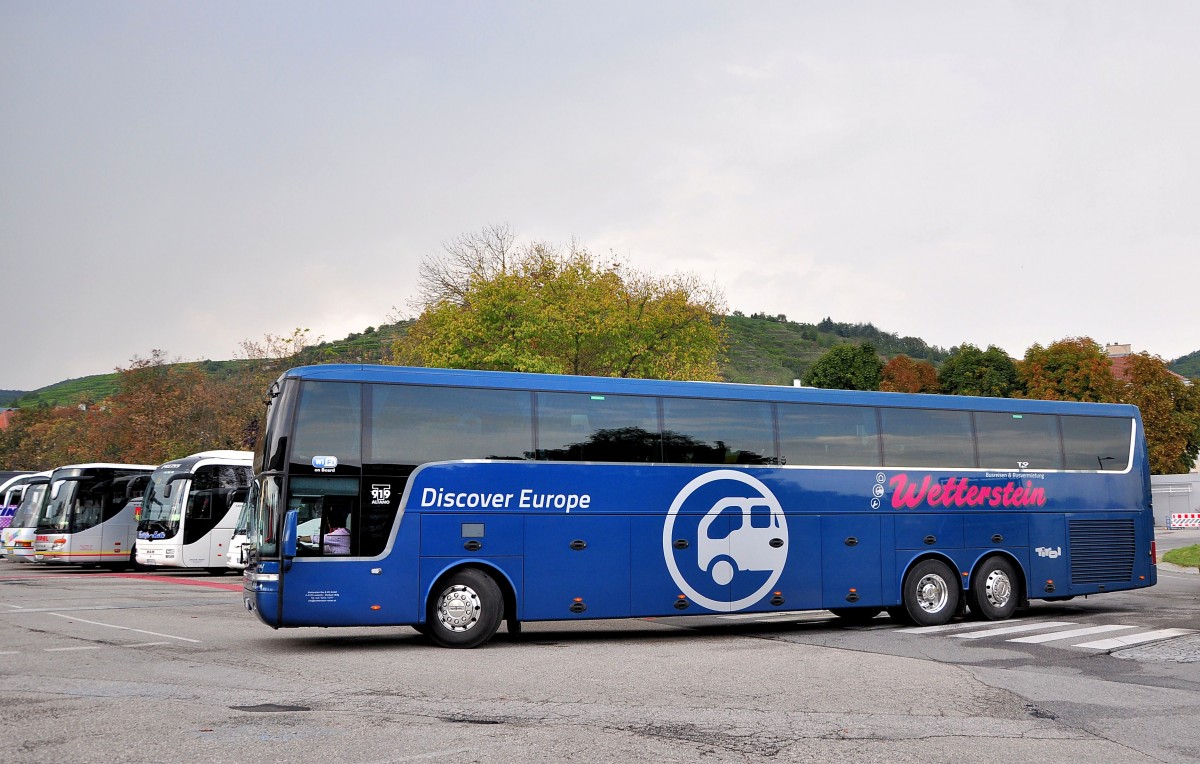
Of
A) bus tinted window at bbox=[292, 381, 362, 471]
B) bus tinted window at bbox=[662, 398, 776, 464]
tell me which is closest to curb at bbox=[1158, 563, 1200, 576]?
bus tinted window at bbox=[662, 398, 776, 464]

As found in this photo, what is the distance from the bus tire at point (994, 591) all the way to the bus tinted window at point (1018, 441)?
1634 mm

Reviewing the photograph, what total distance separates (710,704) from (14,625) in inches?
446

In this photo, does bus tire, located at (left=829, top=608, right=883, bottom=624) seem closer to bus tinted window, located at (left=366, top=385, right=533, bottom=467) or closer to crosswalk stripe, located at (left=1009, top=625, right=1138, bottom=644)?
crosswalk stripe, located at (left=1009, top=625, right=1138, bottom=644)

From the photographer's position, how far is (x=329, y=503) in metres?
13.3

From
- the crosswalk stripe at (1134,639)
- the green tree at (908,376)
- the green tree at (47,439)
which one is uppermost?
the green tree at (908,376)

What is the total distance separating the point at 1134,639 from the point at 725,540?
5601 mm

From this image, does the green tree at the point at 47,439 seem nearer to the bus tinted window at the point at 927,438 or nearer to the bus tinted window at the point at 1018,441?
the bus tinted window at the point at 927,438

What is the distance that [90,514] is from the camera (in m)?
34.7

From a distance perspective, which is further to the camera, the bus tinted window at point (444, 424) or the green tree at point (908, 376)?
the green tree at point (908, 376)

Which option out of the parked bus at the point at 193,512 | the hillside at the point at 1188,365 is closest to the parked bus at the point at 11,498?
the parked bus at the point at 193,512

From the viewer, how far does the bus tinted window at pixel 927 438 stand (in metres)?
17.0

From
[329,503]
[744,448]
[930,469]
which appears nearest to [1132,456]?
[930,469]

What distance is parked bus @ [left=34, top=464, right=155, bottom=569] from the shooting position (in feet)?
113

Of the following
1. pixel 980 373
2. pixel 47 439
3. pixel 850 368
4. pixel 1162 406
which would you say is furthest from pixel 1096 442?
pixel 47 439
